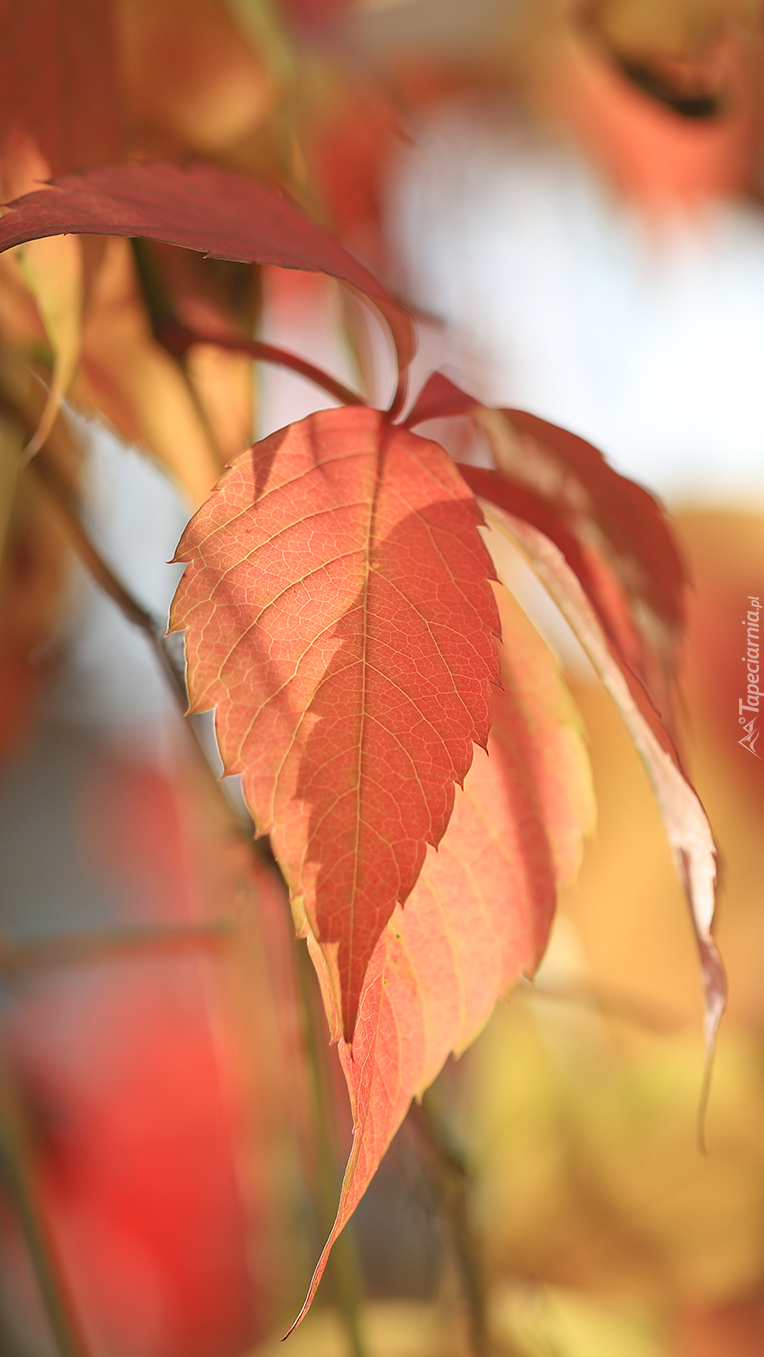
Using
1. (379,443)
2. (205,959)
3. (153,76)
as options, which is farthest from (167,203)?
(205,959)

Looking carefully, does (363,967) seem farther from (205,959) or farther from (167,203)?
(205,959)

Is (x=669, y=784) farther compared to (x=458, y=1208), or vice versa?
(x=458, y=1208)

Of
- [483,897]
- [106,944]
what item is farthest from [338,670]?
[106,944]

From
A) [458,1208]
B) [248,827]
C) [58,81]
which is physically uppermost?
[58,81]

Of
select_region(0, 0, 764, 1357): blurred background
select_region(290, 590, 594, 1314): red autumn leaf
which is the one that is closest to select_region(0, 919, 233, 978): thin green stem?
select_region(0, 0, 764, 1357): blurred background

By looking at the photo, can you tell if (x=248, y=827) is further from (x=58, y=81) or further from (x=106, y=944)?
(x=58, y=81)

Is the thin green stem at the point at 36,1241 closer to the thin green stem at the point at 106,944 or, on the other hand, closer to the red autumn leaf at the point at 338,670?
the thin green stem at the point at 106,944

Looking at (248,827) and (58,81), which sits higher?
(58,81)
